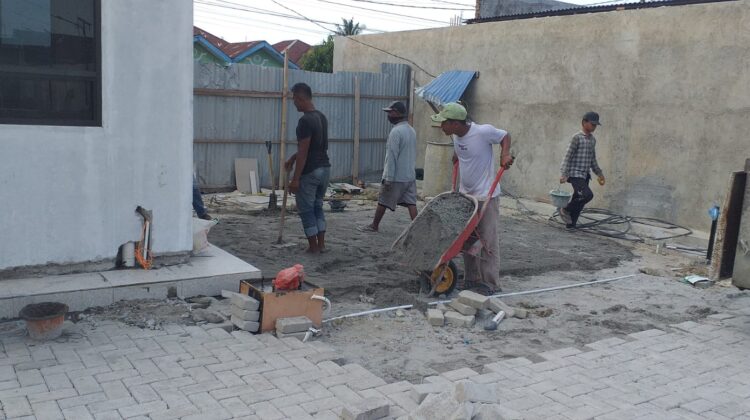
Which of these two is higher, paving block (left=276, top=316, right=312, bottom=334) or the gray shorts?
the gray shorts

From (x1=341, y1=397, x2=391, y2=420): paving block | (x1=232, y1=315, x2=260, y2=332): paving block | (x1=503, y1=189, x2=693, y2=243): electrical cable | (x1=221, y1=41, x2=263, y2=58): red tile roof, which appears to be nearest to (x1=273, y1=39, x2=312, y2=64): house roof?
(x1=221, y1=41, x2=263, y2=58): red tile roof

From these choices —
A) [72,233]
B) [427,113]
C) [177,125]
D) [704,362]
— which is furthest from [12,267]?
[427,113]

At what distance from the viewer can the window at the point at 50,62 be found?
5398 mm

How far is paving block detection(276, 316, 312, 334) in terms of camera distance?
5.21 meters

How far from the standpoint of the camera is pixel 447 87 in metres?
14.7

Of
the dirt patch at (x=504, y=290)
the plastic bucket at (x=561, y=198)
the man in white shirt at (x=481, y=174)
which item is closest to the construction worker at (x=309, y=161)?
the dirt patch at (x=504, y=290)

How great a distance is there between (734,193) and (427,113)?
424 inches

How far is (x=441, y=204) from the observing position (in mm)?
6719

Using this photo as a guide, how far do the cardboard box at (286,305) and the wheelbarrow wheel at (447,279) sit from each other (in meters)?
1.58

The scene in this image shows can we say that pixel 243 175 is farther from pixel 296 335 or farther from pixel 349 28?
pixel 349 28

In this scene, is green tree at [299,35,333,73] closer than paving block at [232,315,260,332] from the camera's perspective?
No

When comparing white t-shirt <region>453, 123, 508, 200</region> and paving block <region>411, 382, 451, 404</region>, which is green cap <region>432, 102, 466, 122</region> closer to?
white t-shirt <region>453, 123, 508, 200</region>

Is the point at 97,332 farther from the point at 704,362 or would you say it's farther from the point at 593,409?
the point at 704,362

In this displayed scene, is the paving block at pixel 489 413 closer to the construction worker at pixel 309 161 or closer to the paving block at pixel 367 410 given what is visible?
the paving block at pixel 367 410
